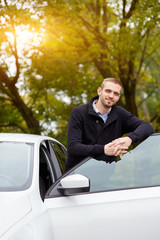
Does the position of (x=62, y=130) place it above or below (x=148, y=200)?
below

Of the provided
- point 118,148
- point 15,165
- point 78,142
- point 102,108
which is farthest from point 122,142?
point 15,165

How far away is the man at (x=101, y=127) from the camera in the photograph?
310 centimetres

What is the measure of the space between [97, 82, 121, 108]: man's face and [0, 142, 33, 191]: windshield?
2.88 ft

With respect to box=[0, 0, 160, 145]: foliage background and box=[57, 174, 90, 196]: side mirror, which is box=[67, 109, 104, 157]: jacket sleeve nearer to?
box=[57, 174, 90, 196]: side mirror

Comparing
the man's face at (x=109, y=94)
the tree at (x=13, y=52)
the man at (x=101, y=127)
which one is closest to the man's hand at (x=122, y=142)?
the man at (x=101, y=127)

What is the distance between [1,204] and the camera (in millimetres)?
2424

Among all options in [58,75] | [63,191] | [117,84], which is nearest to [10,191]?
[63,191]

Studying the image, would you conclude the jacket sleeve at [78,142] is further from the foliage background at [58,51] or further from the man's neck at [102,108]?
the foliage background at [58,51]

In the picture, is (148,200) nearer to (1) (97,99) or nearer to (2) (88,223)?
(2) (88,223)

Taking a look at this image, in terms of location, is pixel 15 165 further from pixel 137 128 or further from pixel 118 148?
pixel 137 128

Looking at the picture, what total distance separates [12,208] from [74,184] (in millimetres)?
447

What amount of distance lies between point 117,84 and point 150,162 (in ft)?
3.87

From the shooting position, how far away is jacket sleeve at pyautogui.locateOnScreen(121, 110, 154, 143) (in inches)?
123

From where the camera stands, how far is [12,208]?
2.41 m
